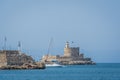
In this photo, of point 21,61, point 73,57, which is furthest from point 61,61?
point 21,61

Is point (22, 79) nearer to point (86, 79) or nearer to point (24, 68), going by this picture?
point (86, 79)

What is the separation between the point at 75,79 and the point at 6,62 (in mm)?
53807

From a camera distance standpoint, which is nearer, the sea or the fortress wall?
the sea

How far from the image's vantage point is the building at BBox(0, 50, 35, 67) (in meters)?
142

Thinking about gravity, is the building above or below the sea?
above

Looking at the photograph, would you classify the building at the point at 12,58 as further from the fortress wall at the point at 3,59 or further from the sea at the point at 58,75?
the sea at the point at 58,75

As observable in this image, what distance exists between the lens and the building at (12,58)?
142375mm

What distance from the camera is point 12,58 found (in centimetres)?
14400

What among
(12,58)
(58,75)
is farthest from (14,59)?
(58,75)

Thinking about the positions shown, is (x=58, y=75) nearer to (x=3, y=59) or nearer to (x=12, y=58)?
(x=3, y=59)

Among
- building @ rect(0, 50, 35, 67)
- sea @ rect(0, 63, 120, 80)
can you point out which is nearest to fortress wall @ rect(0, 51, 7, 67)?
building @ rect(0, 50, 35, 67)

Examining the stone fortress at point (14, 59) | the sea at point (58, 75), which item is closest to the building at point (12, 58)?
the stone fortress at point (14, 59)

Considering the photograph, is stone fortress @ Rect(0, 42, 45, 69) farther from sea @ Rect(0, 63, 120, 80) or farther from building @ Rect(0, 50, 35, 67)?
sea @ Rect(0, 63, 120, 80)

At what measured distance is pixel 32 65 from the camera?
133m
